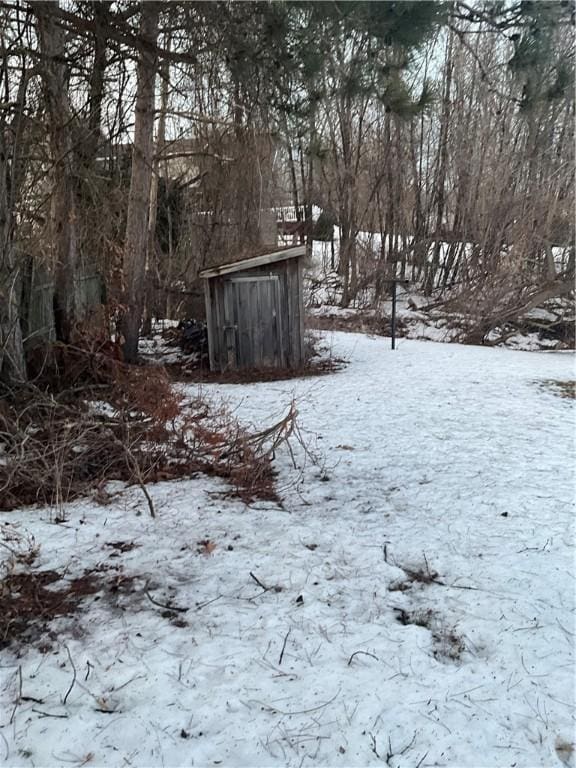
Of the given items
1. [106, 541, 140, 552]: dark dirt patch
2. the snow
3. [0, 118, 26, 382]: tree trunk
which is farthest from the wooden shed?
[106, 541, 140, 552]: dark dirt patch

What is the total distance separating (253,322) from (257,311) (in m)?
0.22

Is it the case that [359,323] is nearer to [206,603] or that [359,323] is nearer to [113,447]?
[113,447]

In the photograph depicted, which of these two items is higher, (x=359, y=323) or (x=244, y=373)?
(x=359, y=323)

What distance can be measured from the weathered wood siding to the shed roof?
13 centimetres

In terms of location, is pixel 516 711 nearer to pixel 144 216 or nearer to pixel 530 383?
pixel 530 383

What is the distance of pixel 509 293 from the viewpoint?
45.1ft

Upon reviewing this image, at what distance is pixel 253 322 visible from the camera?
10.0 meters

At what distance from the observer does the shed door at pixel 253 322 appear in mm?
9789

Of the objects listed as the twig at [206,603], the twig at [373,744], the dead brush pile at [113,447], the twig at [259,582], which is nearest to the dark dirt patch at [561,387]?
the dead brush pile at [113,447]

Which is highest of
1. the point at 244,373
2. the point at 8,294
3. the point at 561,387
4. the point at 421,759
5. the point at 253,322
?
the point at 8,294

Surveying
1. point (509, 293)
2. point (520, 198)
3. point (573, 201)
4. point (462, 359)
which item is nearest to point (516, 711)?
point (462, 359)

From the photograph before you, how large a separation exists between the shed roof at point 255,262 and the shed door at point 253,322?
0.25 meters

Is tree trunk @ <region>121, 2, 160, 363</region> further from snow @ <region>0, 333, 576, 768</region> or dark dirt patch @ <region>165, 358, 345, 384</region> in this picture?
snow @ <region>0, 333, 576, 768</region>

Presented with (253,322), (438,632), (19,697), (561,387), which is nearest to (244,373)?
(253,322)
